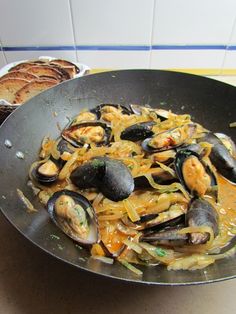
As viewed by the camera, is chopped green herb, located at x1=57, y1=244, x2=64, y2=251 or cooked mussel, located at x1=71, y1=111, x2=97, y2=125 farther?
cooked mussel, located at x1=71, y1=111, x2=97, y2=125

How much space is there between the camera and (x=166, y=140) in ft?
3.22

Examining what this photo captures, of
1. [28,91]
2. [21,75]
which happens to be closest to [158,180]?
[28,91]

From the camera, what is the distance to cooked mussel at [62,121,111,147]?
1055mm

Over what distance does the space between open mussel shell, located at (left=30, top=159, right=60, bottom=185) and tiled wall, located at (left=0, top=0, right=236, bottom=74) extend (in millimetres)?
819

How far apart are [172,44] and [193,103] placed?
0.47m

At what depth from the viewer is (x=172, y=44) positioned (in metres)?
1.50

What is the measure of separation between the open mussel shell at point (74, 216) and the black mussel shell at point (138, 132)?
32 cm

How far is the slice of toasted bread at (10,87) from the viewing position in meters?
1.24

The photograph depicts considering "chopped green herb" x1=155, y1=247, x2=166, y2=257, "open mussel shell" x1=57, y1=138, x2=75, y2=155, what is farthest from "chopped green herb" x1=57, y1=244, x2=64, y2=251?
"open mussel shell" x1=57, y1=138, x2=75, y2=155

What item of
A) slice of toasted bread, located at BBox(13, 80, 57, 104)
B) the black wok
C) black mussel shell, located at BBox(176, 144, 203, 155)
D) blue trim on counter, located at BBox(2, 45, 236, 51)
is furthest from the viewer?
blue trim on counter, located at BBox(2, 45, 236, 51)

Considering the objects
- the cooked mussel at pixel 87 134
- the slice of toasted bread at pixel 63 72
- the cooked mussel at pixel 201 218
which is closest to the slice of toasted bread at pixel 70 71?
the slice of toasted bread at pixel 63 72

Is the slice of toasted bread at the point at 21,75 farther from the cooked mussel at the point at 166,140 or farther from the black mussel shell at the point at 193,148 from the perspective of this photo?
the black mussel shell at the point at 193,148

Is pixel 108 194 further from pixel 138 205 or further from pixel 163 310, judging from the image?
pixel 163 310

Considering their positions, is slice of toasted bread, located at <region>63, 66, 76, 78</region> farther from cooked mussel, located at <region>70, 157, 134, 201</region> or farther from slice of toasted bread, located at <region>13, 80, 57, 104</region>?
cooked mussel, located at <region>70, 157, 134, 201</region>
